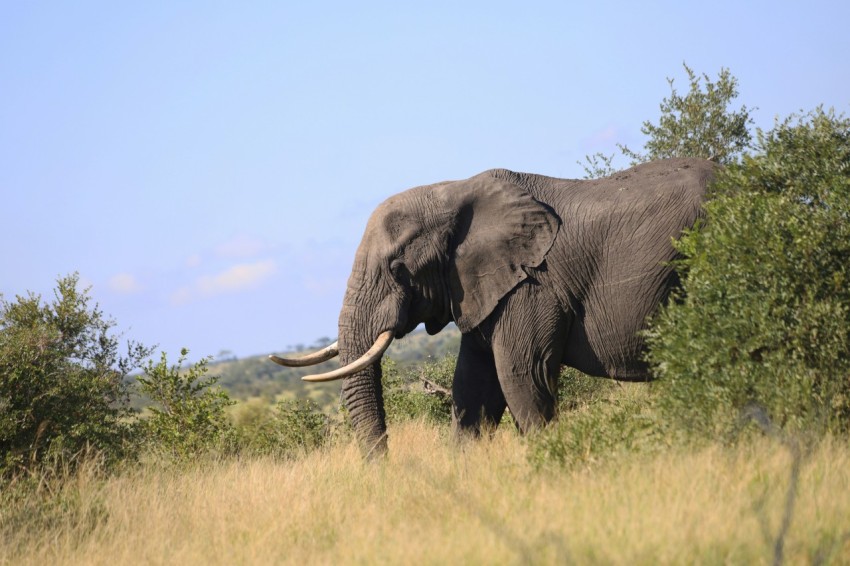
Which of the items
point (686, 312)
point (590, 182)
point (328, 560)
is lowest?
point (328, 560)

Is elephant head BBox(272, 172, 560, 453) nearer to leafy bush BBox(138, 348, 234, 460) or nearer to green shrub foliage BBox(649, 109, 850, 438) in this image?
green shrub foliage BBox(649, 109, 850, 438)

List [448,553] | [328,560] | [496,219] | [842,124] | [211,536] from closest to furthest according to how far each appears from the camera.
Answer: [448,553], [328,560], [211,536], [842,124], [496,219]

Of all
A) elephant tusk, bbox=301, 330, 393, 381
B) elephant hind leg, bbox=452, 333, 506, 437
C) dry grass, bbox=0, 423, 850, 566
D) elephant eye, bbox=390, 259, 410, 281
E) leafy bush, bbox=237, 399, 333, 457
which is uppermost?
elephant eye, bbox=390, 259, 410, 281

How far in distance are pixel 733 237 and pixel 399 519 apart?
389cm

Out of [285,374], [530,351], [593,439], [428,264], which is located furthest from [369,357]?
[285,374]

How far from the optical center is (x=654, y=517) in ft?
23.1

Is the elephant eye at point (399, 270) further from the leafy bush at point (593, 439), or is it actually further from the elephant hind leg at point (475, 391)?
the leafy bush at point (593, 439)

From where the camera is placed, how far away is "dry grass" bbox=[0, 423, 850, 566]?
676cm

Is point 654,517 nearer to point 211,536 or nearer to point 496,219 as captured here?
point 211,536

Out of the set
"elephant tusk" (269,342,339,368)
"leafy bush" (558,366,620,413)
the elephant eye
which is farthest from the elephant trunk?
"leafy bush" (558,366,620,413)

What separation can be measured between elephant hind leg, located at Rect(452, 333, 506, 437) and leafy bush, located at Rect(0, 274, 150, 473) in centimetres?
432

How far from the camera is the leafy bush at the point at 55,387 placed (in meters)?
12.7

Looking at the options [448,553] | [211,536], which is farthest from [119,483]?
[448,553]

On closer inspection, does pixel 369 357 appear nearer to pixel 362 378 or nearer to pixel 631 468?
pixel 362 378
